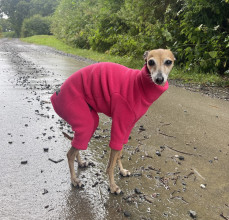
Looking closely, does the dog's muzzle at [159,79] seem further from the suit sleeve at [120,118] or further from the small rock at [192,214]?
the small rock at [192,214]

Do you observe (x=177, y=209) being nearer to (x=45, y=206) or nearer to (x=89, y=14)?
(x=45, y=206)

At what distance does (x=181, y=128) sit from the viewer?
431 cm

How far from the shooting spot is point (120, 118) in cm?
246

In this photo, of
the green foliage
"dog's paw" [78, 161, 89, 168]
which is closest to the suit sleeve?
"dog's paw" [78, 161, 89, 168]

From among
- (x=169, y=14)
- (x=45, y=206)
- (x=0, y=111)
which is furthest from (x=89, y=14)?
(x=45, y=206)

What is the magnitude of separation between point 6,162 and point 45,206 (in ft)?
3.56

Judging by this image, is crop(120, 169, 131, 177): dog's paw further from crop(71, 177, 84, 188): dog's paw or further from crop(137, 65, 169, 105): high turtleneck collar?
crop(137, 65, 169, 105): high turtleneck collar

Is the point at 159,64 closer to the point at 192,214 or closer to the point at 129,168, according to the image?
the point at 129,168

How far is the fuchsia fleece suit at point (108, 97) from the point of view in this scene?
2465 mm

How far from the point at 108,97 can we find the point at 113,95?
72 millimetres

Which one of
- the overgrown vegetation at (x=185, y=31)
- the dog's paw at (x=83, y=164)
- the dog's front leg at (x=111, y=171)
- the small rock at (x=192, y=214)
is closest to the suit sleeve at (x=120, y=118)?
the dog's front leg at (x=111, y=171)

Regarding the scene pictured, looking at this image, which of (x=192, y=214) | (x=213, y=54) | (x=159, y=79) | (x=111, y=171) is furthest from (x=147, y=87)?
(x=213, y=54)

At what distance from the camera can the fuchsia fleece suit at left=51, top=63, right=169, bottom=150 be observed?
2.46 m

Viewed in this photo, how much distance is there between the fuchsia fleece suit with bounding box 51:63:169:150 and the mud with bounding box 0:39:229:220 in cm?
58
